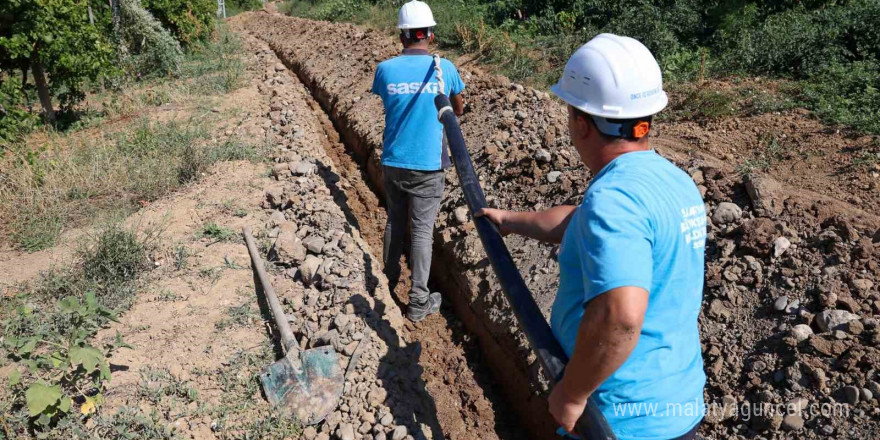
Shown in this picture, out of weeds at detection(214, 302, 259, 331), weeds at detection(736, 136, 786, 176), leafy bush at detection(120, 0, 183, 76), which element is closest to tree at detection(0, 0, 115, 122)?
leafy bush at detection(120, 0, 183, 76)

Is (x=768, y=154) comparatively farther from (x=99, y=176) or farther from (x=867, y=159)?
(x=99, y=176)

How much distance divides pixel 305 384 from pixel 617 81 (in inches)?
107

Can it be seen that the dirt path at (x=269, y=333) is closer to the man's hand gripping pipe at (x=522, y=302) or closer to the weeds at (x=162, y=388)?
the weeds at (x=162, y=388)

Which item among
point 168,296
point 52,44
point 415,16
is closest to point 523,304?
point 415,16

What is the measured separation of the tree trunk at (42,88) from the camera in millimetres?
8492

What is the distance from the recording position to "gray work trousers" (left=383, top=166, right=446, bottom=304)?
4.12m

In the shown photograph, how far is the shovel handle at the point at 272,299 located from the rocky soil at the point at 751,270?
0.43 m

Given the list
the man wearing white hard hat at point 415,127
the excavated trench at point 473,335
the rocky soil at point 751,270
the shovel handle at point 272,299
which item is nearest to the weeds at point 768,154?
the rocky soil at point 751,270

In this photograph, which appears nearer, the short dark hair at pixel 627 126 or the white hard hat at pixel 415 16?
the short dark hair at pixel 627 126

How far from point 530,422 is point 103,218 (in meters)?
4.42

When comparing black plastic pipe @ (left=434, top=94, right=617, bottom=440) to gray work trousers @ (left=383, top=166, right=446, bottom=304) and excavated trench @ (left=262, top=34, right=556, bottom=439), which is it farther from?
excavated trench @ (left=262, top=34, right=556, bottom=439)

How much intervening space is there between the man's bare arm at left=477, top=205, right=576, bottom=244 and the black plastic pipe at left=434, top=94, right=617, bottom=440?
4.2 inches

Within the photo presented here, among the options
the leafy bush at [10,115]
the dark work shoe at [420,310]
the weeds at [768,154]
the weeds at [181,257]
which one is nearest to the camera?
the dark work shoe at [420,310]
